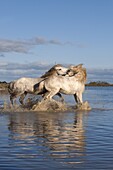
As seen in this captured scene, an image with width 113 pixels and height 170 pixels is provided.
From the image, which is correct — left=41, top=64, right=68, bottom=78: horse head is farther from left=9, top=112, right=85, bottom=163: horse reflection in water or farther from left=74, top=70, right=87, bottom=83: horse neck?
left=9, top=112, right=85, bottom=163: horse reflection in water

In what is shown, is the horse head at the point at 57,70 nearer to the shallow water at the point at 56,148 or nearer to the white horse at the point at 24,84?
the white horse at the point at 24,84

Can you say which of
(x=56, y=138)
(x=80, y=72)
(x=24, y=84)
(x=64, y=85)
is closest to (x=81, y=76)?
(x=80, y=72)

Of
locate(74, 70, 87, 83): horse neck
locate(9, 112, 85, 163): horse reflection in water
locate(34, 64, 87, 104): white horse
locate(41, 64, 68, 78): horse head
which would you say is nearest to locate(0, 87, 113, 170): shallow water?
locate(9, 112, 85, 163): horse reflection in water

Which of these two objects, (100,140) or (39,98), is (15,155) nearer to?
(100,140)

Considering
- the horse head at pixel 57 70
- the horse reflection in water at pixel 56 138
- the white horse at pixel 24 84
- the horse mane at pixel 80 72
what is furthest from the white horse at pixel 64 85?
the horse reflection in water at pixel 56 138

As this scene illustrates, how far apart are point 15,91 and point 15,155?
493 inches

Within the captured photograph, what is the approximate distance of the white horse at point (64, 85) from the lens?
62.6 feet

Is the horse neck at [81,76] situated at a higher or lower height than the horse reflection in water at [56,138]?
higher

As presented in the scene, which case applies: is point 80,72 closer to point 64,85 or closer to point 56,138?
point 64,85

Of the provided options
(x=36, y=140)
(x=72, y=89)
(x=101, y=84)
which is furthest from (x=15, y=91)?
(x=101, y=84)

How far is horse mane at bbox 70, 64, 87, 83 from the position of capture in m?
19.7

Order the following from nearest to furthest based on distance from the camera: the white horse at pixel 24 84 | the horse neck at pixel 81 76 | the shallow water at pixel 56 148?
the shallow water at pixel 56 148
the white horse at pixel 24 84
the horse neck at pixel 81 76

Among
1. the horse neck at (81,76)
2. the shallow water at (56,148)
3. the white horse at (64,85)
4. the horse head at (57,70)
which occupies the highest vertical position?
the horse head at (57,70)

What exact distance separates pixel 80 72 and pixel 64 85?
3.94 ft
